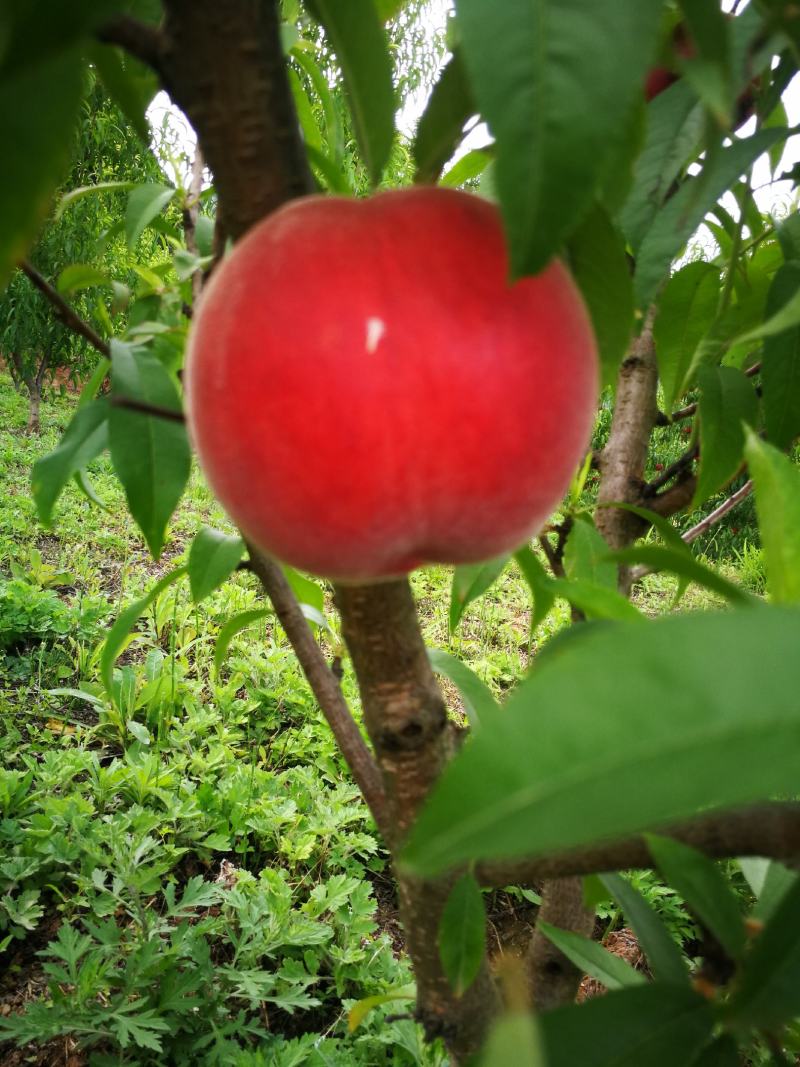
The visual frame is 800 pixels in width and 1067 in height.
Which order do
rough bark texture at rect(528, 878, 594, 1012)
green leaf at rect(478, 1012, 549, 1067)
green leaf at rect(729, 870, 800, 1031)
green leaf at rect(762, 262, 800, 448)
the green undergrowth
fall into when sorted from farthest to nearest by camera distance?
the green undergrowth → rough bark texture at rect(528, 878, 594, 1012) → green leaf at rect(762, 262, 800, 448) → green leaf at rect(729, 870, 800, 1031) → green leaf at rect(478, 1012, 549, 1067)

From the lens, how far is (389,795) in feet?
1.68

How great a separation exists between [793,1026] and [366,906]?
794mm

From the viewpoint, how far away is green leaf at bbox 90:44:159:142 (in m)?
0.37

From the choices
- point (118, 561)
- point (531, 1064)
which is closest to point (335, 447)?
point (531, 1064)

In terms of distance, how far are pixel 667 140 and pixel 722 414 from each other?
0.80 feet

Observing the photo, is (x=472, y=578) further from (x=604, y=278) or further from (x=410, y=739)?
(x=604, y=278)

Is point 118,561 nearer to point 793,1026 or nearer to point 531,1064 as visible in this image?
point 793,1026

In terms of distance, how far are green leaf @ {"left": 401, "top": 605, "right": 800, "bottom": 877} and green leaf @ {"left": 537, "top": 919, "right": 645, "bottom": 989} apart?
0.49 metres

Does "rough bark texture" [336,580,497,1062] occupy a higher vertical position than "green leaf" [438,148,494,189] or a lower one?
lower

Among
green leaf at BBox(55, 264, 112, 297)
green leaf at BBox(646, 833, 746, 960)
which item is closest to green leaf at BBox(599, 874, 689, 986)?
green leaf at BBox(646, 833, 746, 960)

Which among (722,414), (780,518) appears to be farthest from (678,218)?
(722,414)

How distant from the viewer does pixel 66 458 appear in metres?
0.58

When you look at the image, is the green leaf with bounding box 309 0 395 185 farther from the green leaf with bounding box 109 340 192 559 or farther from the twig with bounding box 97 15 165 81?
the green leaf with bounding box 109 340 192 559

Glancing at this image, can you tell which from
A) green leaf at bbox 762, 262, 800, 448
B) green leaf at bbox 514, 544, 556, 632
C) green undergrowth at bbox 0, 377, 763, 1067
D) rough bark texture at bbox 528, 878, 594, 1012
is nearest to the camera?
green leaf at bbox 762, 262, 800, 448
